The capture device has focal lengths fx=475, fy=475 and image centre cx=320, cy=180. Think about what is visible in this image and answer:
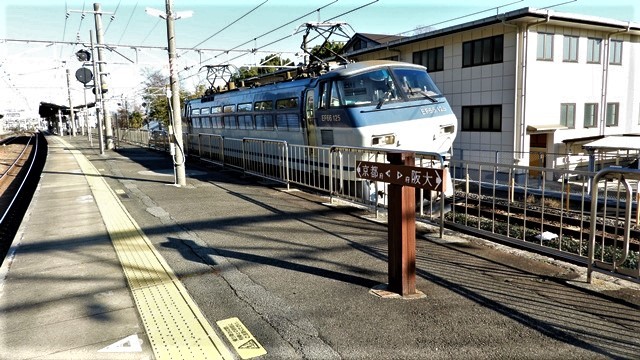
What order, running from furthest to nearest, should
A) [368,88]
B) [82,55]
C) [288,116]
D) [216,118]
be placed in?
[82,55]
[216,118]
[288,116]
[368,88]

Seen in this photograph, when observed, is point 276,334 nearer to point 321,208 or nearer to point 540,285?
point 540,285

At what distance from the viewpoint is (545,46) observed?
17828mm

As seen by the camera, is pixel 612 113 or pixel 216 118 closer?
pixel 216 118

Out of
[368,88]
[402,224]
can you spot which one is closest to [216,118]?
[368,88]

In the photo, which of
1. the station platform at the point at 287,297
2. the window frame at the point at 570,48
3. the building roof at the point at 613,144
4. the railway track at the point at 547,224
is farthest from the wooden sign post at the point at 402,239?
the window frame at the point at 570,48

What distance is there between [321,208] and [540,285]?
4.25 m

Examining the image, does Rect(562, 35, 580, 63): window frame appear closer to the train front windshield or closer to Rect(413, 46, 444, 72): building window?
Rect(413, 46, 444, 72): building window

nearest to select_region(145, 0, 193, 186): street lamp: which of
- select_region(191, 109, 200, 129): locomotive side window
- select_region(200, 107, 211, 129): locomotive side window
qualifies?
select_region(200, 107, 211, 129): locomotive side window

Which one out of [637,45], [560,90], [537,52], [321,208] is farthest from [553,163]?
[321,208]

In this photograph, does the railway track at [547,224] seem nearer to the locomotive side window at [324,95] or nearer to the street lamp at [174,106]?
the locomotive side window at [324,95]

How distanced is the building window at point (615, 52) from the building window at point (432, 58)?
703 centimetres

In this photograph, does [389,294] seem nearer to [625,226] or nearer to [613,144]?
[625,226]

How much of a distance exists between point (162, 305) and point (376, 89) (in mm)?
7010

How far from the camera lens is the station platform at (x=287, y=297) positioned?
11.7 ft
